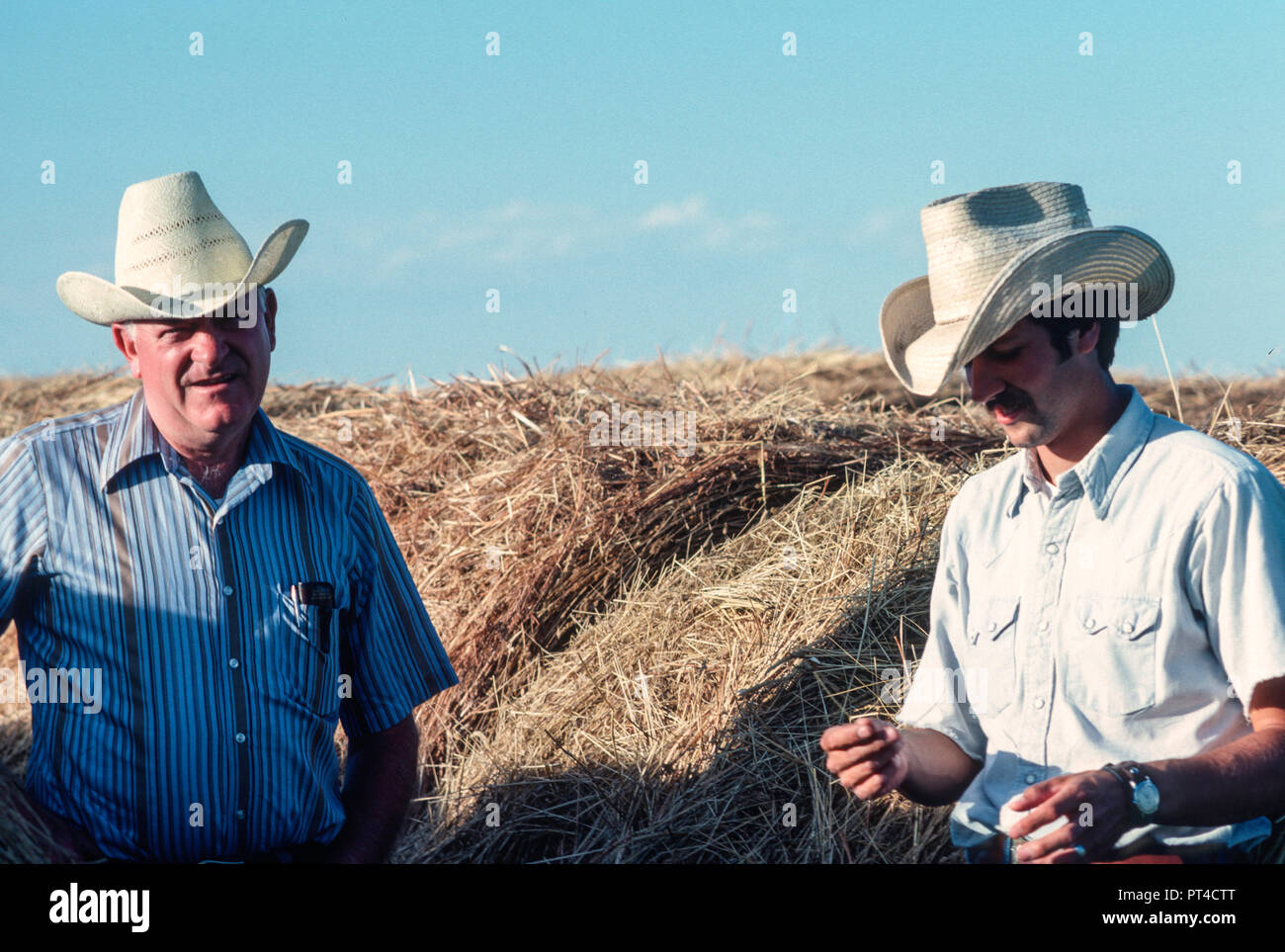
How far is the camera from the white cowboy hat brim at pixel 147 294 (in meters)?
3.15

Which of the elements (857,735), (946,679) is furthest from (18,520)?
(946,679)

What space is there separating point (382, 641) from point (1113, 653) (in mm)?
1841

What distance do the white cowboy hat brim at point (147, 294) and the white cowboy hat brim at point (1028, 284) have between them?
1540 mm

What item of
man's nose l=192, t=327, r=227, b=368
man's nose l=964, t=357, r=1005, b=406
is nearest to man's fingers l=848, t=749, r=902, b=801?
man's nose l=964, t=357, r=1005, b=406

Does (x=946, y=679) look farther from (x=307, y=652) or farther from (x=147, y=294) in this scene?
(x=147, y=294)

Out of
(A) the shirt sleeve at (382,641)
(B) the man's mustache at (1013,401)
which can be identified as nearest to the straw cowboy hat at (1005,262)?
(B) the man's mustache at (1013,401)

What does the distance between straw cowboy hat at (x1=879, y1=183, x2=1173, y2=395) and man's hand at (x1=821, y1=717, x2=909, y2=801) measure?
0.74m

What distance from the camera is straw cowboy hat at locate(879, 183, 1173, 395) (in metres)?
2.72

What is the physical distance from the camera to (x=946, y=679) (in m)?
2.95

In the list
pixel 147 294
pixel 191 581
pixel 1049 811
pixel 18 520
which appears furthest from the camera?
pixel 147 294
